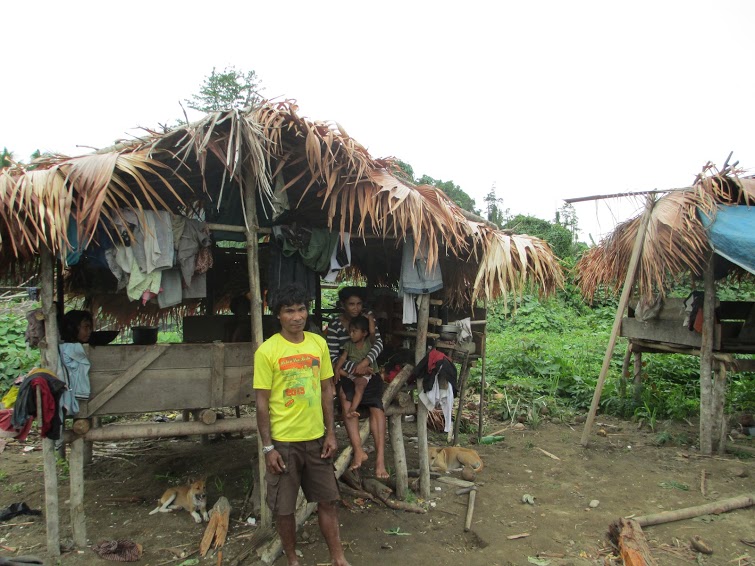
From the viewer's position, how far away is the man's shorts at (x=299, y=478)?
3.58m

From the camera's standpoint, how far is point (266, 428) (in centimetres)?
356

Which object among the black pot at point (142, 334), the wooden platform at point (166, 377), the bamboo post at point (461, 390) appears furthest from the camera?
the bamboo post at point (461, 390)

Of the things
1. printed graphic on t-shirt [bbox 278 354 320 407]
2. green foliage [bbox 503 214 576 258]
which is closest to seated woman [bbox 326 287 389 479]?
printed graphic on t-shirt [bbox 278 354 320 407]

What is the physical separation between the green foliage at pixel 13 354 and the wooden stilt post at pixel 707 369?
10.1 m

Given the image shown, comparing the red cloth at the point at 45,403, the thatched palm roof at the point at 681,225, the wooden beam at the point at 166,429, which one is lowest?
the wooden beam at the point at 166,429

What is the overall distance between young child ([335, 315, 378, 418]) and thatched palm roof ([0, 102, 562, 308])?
3.02 feet

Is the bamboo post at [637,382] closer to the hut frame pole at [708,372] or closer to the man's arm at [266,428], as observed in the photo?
the hut frame pole at [708,372]

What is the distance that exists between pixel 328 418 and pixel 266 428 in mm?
457

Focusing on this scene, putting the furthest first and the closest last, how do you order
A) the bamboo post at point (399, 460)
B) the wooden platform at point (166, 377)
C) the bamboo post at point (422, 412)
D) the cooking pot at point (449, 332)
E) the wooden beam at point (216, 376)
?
the cooking pot at point (449, 332) < the bamboo post at point (422, 412) < the bamboo post at point (399, 460) < the wooden beam at point (216, 376) < the wooden platform at point (166, 377)

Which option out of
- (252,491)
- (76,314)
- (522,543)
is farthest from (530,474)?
(76,314)

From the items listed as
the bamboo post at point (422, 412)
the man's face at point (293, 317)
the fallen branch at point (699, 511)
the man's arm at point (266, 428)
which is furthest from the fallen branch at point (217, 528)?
the fallen branch at point (699, 511)

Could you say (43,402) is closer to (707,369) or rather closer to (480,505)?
(480,505)

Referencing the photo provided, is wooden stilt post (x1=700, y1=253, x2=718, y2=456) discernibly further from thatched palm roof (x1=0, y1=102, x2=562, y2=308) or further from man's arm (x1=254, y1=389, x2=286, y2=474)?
man's arm (x1=254, y1=389, x2=286, y2=474)

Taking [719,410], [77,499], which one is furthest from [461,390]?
[77,499]
